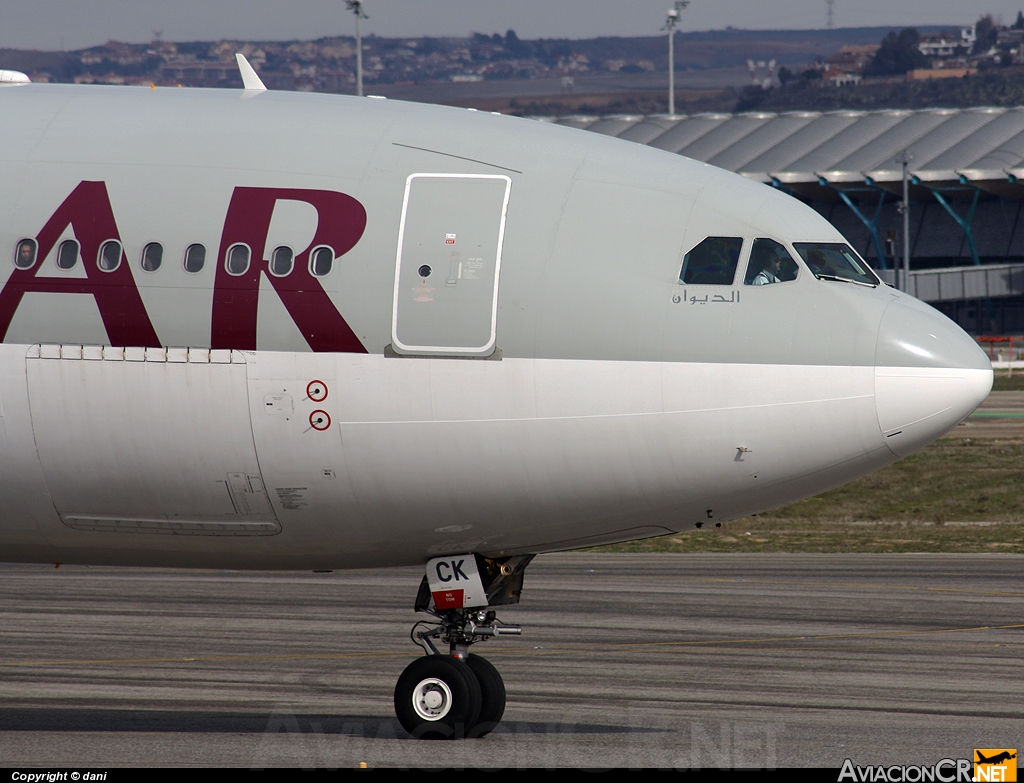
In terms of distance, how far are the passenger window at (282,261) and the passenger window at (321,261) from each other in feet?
0.61

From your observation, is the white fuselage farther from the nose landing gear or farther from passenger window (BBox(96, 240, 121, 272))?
the nose landing gear

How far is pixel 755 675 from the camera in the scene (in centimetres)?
1714

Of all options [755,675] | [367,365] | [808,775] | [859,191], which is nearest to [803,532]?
[755,675]

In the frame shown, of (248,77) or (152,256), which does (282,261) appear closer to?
(152,256)

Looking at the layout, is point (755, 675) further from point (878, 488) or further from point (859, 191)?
point (859, 191)

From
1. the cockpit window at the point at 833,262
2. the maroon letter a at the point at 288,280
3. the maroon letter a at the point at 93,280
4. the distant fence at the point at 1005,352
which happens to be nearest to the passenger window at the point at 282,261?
the maroon letter a at the point at 288,280

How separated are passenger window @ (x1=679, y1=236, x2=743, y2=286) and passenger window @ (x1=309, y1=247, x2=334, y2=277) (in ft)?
10.5

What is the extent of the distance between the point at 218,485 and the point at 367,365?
6.05 ft

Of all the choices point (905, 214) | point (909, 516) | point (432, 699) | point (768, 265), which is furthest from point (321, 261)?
point (905, 214)

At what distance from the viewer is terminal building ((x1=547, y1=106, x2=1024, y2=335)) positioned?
96125 millimetres

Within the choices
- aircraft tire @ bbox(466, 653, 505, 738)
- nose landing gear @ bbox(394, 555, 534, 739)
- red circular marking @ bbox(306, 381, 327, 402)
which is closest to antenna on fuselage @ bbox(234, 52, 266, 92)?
red circular marking @ bbox(306, 381, 327, 402)

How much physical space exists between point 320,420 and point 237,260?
1.67 metres

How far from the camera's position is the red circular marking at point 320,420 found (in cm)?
1166

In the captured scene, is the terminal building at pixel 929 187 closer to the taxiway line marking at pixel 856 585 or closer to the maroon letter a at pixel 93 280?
the taxiway line marking at pixel 856 585
